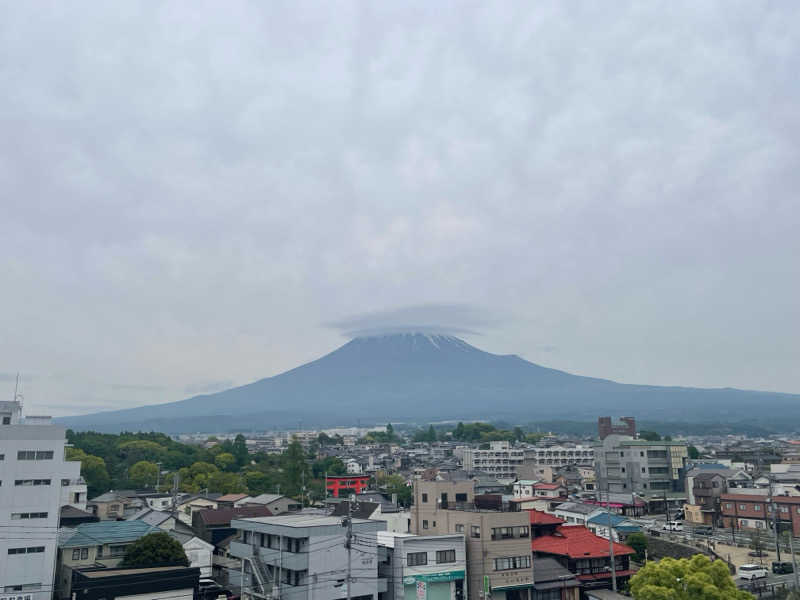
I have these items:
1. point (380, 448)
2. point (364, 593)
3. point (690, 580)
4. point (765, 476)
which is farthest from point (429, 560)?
point (380, 448)

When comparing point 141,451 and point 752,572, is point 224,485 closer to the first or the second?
point 141,451

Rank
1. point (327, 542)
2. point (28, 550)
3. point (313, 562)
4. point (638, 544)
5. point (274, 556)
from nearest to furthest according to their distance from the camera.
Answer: point (313, 562) → point (327, 542) → point (274, 556) → point (28, 550) → point (638, 544)

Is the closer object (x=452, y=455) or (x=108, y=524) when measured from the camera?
(x=108, y=524)

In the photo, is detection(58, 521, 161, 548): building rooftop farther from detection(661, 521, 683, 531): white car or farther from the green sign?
detection(661, 521, 683, 531): white car

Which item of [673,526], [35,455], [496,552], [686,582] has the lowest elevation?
[673,526]

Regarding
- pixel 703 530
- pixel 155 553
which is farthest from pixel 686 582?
pixel 703 530

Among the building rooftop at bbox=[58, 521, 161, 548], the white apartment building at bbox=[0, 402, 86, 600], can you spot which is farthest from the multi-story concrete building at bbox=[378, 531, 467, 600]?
the white apartment building at bbox=[0, 402, 86, 600]

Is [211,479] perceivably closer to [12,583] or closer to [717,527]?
[12,583]
